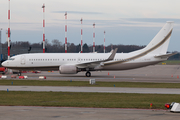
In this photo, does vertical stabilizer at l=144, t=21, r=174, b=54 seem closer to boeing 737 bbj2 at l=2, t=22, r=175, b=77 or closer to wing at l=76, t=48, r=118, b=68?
boeing 737 bbj2 at l=2, t=22, r=175, b=77

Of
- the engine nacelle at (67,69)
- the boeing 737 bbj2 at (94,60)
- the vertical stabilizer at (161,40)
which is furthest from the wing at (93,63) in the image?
the vertical stabilizer at (161,40)

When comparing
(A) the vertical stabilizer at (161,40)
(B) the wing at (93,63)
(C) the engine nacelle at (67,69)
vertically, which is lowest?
(C) the engine nacelle at (67,69)

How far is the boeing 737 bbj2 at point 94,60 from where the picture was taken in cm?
4591

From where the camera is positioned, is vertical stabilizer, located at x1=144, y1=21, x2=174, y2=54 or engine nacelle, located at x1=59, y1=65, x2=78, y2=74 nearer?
engine nacelle, located at x1=59, y1=65, x2=78, y2=74

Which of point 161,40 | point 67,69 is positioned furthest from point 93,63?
point 161,40

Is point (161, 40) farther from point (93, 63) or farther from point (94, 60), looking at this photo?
point (93, 63)

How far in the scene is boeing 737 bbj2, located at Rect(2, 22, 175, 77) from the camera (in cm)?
4591

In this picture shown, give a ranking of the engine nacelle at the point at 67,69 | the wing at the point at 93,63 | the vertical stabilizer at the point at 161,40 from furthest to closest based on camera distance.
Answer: the vertical stabilizer at the point at 161,40
the wing at the point at 93,63
the engine nacelle at the point at 67,69

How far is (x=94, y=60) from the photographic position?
155ft

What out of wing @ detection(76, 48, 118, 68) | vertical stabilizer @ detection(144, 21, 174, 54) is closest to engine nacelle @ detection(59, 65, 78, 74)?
wing @ detection(76, 48, 118, 68)

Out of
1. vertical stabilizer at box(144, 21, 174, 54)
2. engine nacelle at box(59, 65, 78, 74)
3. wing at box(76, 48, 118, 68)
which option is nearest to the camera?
engine nacelle at box(59, 65, 78, 74)

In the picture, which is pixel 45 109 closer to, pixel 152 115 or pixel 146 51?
pixel 152 115

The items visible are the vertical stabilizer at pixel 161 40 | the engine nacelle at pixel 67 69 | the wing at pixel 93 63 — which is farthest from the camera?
the vertical stabilizer at pixel 161 40

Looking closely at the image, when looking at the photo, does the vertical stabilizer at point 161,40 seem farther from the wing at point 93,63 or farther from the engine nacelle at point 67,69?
the engine nacelle at point 67,69
